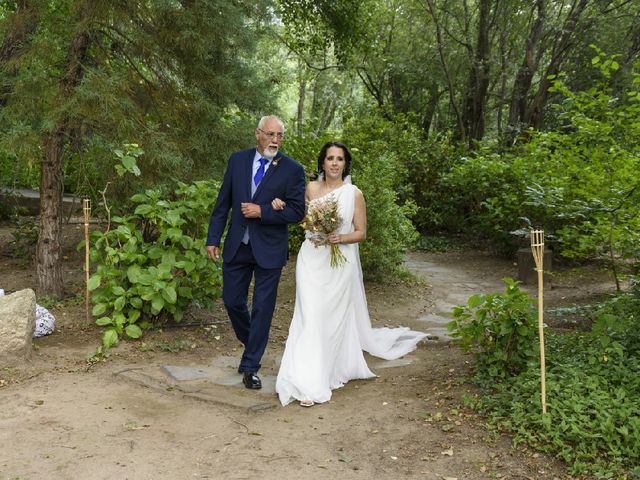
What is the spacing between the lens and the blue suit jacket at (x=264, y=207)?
506 cm

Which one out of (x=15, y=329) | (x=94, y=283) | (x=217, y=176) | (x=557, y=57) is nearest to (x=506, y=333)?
(x=94, y=283)

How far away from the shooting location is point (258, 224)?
5.08 metres

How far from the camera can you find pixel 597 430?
150 inches

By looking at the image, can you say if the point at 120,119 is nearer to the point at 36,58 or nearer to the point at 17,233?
the point at 36,58

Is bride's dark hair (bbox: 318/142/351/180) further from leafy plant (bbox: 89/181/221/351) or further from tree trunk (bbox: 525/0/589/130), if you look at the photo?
tree trunk (bbox: 525/0/589/130)

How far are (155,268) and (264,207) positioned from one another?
1.53 m

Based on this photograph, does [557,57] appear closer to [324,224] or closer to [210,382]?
[324,224]

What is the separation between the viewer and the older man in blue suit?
16.5 feet

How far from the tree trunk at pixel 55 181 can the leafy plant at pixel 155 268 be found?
113 centimetres

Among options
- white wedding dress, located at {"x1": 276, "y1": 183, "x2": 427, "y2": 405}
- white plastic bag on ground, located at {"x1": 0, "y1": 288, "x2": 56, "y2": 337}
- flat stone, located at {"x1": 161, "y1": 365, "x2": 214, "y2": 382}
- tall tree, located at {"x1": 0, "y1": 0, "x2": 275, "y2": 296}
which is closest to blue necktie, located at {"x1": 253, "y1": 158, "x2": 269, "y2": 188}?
white wedding dress, located at {"x1": 276, "y1": 183, "x2": 427, "y2": 405}

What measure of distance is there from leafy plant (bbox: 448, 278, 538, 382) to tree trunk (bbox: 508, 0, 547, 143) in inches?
393

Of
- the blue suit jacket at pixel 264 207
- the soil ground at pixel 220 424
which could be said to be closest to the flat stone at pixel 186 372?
the soil ground at pixel 220 424

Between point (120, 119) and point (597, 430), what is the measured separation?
480cm

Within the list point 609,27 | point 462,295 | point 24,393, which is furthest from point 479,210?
point 24,393
